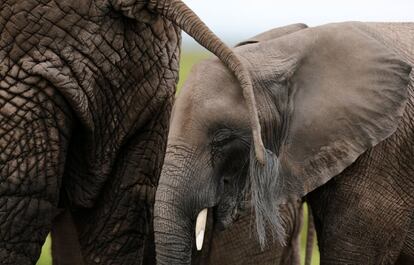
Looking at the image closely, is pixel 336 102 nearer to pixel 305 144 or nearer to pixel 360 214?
pixel 305 144

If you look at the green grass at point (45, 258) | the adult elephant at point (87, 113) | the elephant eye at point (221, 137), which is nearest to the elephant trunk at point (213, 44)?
the adult elephant at point (87, 113)

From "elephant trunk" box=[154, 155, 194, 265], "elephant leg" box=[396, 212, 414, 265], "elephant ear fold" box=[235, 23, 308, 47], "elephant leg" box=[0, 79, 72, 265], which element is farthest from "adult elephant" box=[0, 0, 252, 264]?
"elephant leg" box=[396, 212, 414, 265]

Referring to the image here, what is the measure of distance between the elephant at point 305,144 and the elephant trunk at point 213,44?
0.02 m

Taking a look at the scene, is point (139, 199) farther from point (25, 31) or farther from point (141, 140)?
point (25, 31)

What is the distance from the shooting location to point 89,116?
6004 mm

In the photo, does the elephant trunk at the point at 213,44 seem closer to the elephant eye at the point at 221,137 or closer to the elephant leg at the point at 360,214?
the elephant eye at the point at 221,137

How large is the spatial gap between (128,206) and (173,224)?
0.92 meters

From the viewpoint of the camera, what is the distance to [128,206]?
6.37m

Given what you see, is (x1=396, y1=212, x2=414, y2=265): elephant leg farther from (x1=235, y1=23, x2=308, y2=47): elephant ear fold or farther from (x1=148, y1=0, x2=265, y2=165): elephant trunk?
(x1=148, y1=0, x2=265, y2=165): elephant trunk

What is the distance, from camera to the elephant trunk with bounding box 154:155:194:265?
5477 millimetres

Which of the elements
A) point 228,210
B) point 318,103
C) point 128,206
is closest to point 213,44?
point 318,103

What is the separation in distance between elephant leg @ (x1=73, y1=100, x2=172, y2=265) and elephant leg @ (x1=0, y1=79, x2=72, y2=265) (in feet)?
1.03

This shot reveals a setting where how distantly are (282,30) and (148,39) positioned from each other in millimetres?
532

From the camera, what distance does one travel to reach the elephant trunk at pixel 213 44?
525 centimetres
